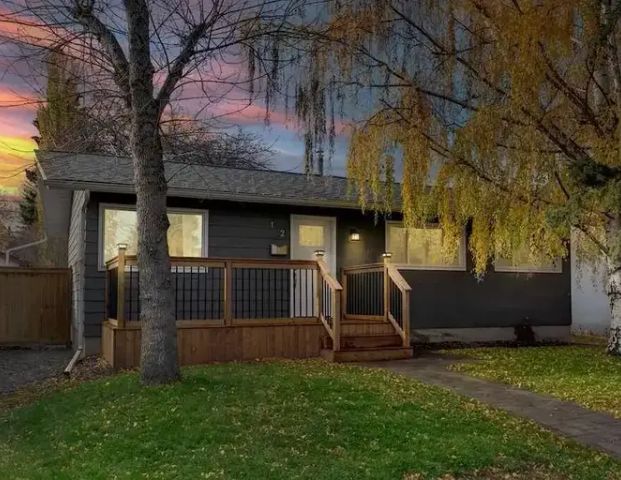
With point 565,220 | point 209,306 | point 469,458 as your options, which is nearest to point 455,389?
point 565,220

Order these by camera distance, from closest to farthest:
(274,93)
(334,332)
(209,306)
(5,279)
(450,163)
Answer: (274,93), (450,163), (334,332), (209,306), (5,279)

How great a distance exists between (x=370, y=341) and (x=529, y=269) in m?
5.80

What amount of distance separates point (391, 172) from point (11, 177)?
5231 millimetres

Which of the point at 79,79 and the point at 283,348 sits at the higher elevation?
the point at 79,79

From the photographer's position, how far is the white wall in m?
15.1

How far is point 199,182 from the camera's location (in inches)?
450

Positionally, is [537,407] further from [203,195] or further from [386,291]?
[203,195]

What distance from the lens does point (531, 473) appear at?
4.37 metres

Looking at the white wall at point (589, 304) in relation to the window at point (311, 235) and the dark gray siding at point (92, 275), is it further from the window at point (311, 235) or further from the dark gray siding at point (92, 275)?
the dark gray siding at point (92, 275)

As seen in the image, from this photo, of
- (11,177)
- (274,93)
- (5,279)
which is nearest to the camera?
(274,93)

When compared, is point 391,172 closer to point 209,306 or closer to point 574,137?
point 574,137

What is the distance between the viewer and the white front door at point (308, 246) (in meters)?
11.6


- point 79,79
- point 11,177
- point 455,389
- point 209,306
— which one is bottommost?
point 455,389

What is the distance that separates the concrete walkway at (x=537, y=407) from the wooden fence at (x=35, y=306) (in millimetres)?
8049
